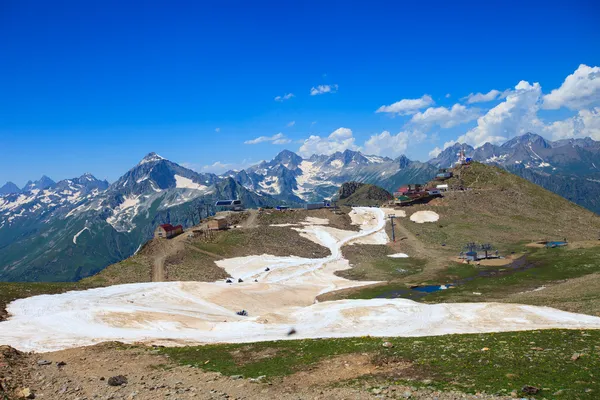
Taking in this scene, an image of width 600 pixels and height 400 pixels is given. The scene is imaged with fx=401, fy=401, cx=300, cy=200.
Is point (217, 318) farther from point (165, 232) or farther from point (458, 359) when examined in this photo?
point (165, 232)

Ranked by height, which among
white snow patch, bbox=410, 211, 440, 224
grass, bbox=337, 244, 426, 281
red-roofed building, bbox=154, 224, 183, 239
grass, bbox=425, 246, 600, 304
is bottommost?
grass, bbox=425, 246, 600, 304

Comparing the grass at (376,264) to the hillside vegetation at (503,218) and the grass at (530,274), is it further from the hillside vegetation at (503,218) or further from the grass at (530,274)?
the hillside vegetation at (503,218)

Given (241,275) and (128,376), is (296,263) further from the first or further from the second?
(128,376)

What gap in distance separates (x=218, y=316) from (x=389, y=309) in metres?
26.2

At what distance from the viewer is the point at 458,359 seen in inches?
1102

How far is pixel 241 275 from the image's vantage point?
103250 mm

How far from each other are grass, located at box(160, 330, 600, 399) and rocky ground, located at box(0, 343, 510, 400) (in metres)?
1.21

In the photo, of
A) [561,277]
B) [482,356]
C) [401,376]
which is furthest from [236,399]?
[561,277]

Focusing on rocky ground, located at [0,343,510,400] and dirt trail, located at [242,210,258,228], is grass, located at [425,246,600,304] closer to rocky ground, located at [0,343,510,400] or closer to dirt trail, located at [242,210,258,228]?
rocky ground, located at [0,343,510,400]

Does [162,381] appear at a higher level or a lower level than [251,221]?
lower

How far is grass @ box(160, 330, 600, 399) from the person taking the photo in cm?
2244

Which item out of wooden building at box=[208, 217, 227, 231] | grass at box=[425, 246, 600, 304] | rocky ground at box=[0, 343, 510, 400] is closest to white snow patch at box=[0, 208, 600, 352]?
rocky ground at box=[0, 343, 510, 400]

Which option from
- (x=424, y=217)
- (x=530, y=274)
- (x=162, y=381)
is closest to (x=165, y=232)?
(x=424, y=217)

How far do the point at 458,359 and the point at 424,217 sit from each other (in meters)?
145
